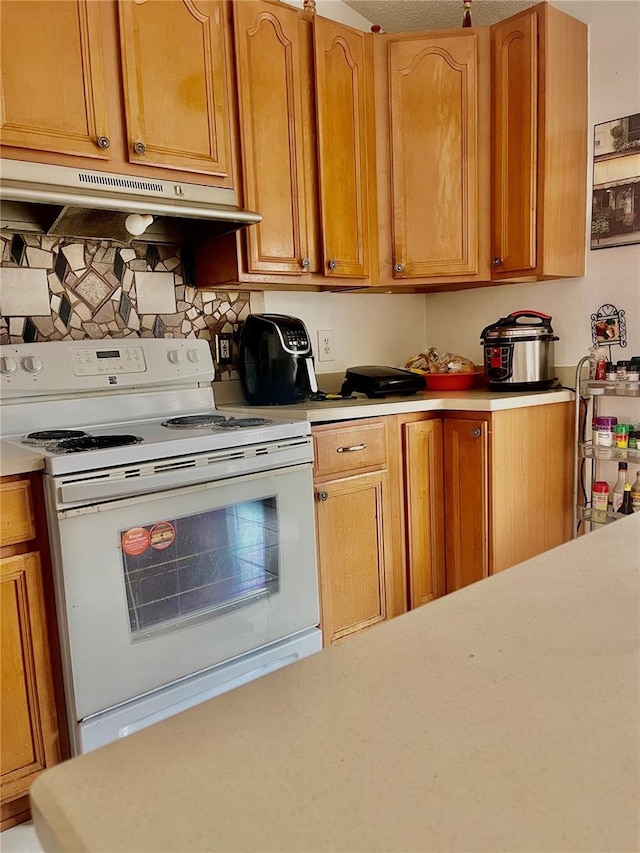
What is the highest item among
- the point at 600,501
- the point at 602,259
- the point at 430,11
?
the point at 430,11

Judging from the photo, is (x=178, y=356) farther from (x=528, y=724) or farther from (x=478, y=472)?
(x=528, y=724)

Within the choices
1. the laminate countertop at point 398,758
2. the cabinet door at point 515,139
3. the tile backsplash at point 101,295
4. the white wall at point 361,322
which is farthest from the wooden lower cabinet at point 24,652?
the cabinet door at point 515,139

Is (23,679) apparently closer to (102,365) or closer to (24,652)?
(24,652)

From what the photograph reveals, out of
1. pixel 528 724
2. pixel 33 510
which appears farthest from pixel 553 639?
pixel 33 510

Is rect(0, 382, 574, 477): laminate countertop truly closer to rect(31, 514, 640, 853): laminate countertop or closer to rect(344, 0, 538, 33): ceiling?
rect(31, 514, 640, 853): laminate countertop

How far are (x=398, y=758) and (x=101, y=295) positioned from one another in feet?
6.40

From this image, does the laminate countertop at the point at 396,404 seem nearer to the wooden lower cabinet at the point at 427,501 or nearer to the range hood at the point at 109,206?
the wooden lower cabinet at the point at 427,501

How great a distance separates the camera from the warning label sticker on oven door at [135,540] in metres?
1.47

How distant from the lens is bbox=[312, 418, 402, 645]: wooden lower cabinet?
1972mm

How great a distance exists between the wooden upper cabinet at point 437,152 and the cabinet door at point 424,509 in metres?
0.68

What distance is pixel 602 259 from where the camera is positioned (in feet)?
Answer: 7.75

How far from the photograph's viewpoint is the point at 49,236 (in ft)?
6.33

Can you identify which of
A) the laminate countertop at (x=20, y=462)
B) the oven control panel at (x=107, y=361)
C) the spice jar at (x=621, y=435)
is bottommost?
the spice jar at (x=621, y=435)

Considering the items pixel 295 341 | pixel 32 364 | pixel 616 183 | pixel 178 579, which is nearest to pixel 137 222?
pixel 32 364
